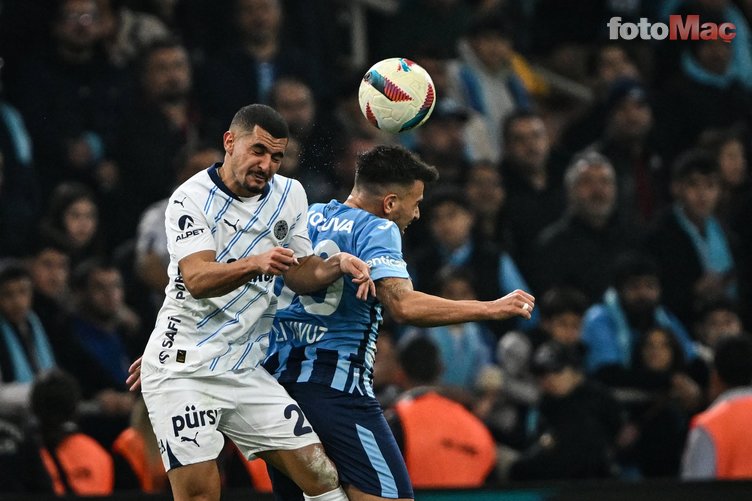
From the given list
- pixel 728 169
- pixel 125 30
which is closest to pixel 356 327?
pixel 125 30

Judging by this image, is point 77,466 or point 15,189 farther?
point 15,189

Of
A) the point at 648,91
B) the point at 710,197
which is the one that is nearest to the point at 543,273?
the point at 710,197

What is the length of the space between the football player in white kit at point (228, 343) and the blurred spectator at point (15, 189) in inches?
165

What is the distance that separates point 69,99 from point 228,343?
501cm

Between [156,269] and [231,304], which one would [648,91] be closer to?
[156,269]

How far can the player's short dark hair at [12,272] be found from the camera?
9438 millimetres

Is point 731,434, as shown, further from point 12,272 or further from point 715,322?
point 12,272

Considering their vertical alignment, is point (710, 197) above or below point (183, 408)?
above

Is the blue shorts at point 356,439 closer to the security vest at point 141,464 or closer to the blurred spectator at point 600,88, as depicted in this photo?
the security vest at point 141,464

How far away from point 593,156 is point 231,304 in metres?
5.54

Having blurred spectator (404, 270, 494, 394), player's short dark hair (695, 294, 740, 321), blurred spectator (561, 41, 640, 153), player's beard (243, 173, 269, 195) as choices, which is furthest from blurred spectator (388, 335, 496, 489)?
blurred spectator (561, 41, 640, 153)

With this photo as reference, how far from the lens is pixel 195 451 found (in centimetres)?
629

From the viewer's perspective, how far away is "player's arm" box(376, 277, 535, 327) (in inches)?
239

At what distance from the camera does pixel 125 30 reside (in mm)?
11695
